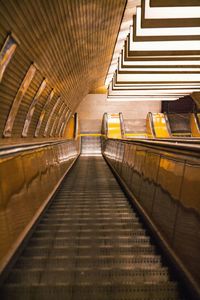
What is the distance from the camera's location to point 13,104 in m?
7.58

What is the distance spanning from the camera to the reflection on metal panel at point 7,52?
17.8ft

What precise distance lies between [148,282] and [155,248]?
30.1 inches

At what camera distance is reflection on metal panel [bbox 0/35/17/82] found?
5.42 meters

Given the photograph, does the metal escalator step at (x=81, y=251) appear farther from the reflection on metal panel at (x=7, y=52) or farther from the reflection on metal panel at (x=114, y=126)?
the reflection on metal panel at (x=114, y=126)

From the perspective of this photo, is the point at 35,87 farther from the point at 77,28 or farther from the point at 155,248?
the point at 155,248

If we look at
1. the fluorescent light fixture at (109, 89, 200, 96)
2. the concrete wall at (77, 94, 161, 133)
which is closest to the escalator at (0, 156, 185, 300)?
the fluorescent light fixture at (109, 89, 200, 96)

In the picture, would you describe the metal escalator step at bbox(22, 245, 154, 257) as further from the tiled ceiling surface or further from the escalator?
the tiled ceiling surface

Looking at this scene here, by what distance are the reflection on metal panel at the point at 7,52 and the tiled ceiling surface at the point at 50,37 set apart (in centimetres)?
14

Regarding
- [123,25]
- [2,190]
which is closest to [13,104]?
[123,25]

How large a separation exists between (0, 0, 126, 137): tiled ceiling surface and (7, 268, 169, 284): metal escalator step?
3.68 m

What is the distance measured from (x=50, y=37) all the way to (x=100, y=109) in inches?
683

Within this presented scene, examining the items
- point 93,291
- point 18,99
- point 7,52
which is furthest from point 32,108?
point 93,291

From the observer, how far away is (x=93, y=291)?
239 cm

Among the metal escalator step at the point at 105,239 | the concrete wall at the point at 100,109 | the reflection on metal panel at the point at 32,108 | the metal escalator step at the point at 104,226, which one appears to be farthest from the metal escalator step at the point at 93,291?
the concrete wall at the point at 100,109
